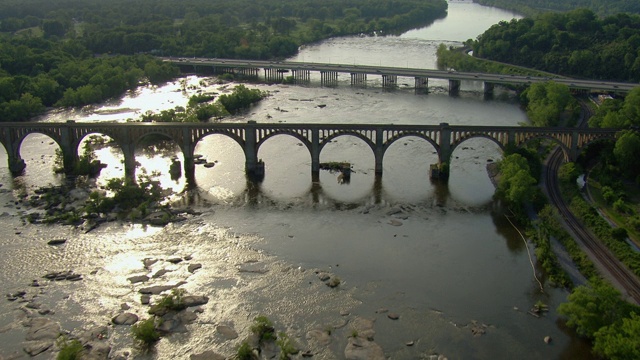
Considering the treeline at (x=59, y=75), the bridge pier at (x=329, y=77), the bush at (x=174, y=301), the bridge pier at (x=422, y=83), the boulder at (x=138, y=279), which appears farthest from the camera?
the bridge pier at (x=329, y=77)

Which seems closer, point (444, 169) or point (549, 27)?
point (444, 169)

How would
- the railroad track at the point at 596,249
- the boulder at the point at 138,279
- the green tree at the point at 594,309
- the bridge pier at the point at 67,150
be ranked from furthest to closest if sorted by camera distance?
the bridge pier at the point at 67,150, the boulder at the point at 138,279, the railroad track at the point at 596,249, the green tree at the point at 594,309

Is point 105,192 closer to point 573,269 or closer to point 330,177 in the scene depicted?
point 330,177

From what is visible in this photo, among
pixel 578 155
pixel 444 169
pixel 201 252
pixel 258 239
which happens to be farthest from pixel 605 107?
pixel 201 252

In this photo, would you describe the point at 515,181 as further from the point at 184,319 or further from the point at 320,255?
the point at 184,319

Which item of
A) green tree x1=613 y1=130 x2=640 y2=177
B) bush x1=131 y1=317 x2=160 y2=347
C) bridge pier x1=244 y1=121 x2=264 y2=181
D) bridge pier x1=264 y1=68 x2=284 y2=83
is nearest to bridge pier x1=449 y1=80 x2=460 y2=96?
bridge pier x1=264 y1=68 x2=284 y2=83

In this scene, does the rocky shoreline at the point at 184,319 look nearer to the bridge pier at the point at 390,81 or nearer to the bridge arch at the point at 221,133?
the bridge arch at the point at 221,133

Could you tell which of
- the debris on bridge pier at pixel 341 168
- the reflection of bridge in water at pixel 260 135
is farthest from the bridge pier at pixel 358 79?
the reflection of bridge in water at pixel 260 135
